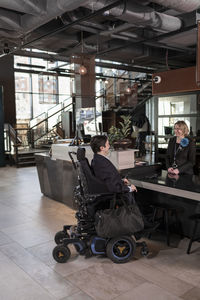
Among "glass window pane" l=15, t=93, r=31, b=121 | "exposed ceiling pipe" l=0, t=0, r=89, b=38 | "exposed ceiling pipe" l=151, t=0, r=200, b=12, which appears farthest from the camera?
"glass window pane" l=15, t=93, r=31, b=121

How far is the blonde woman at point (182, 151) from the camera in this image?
A: 3.96 metres

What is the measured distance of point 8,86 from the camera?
13.8 m

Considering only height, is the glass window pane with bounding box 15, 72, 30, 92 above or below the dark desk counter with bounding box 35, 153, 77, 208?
above

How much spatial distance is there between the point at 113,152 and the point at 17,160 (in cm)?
706

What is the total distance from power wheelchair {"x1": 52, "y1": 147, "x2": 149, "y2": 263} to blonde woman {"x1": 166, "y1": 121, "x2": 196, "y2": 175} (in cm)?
121

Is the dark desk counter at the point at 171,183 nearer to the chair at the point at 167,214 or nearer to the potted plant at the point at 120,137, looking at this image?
the chair at the point at 167,214

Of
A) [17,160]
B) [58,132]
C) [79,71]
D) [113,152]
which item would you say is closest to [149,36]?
[79,71]

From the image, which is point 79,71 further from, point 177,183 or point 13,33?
point 177,183

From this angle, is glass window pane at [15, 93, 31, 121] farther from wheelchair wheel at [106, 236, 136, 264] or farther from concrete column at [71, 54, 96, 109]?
wheelchair wheel at [106, 236, 136, 264]

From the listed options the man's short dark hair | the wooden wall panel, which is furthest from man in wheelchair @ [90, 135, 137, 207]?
the wooden wall panel

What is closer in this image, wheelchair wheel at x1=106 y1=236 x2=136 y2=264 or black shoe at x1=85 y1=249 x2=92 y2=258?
wheelchair wheel at x1=106 y1=236 x2=136 y2=264

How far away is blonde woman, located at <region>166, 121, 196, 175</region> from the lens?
396cm

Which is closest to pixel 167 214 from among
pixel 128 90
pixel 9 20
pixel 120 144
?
pixel 120 144

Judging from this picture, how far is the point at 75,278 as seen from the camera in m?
2.89
